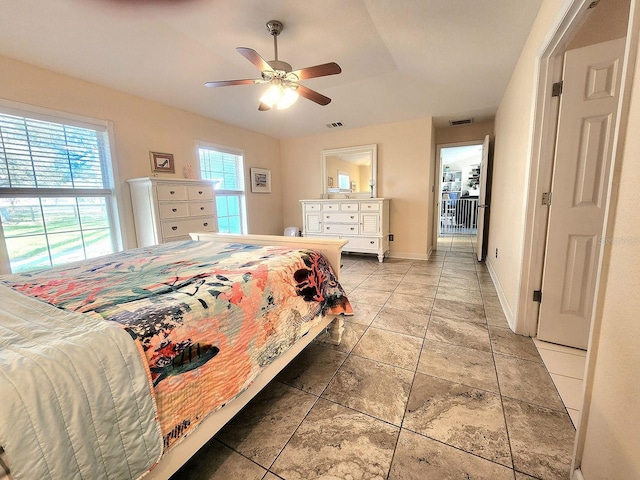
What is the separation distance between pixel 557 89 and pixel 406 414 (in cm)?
214

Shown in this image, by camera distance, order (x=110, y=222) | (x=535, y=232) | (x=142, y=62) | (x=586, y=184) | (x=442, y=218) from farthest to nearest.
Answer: (x=442, y=218), (x=110, y=222), (x=142, y=62), (x=535, y=232), (x=586, y=184)

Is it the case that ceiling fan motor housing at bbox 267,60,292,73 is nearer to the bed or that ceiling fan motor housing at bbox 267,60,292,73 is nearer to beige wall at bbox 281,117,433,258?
the bed

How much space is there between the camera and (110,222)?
293 cm

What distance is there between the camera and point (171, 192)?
2.98 m

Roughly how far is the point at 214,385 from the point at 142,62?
117 inches

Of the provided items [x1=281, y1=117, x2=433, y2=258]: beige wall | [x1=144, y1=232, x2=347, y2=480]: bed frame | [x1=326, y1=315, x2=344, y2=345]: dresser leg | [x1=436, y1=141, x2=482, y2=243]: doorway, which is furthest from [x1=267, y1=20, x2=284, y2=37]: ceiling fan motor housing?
[x1=436, y1=141, x2=482, y2=243]: doorway

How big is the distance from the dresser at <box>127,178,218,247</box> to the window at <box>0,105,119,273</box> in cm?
27

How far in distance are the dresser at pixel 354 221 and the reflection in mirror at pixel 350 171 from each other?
524 millimetres

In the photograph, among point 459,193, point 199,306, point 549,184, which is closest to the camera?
point 199,306

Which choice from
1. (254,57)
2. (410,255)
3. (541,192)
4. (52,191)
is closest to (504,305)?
(541,192)

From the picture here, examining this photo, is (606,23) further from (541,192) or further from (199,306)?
(199,306)

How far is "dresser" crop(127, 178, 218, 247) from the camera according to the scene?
2.86m

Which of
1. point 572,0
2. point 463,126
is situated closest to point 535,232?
point 572,0

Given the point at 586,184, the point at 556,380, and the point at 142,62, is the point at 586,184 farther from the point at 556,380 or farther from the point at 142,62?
the point at 142,62
